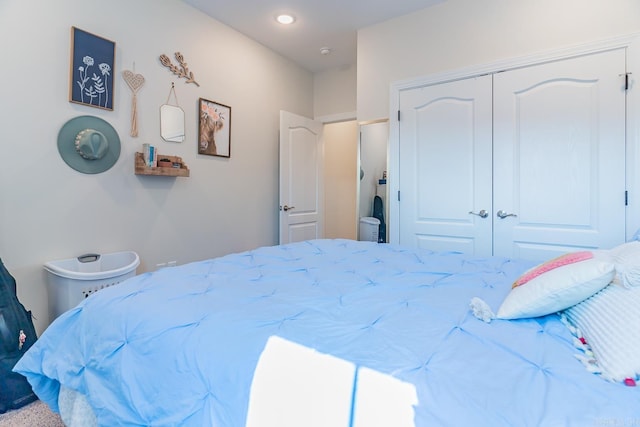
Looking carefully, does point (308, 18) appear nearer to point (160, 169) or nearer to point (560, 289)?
point (160, 169)

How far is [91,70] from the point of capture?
7.73 ft

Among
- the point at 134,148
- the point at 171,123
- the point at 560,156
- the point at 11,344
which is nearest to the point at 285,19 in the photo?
the point at 171,123

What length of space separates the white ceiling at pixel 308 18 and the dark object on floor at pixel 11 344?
Result: 2668 mm

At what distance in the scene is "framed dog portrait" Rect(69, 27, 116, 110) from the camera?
227 cm

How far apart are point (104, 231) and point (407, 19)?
10.5 ft

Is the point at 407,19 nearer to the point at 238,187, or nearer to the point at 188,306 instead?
the point at 238,187

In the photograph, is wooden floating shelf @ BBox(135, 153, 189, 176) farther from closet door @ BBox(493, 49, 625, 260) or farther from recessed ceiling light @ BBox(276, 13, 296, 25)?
closet door @ BBox(493, 49, 625, 260)

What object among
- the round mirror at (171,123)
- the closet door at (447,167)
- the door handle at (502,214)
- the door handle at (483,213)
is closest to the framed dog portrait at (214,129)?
the round mirror at (171,123)

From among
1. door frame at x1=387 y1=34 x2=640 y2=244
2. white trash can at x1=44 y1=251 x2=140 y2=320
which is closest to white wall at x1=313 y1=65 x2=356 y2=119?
door frame at x1=387 y1=34 x2=640 y2=244

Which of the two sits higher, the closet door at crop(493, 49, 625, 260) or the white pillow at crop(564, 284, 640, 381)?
the closet door at crop(493, 49, 625, 260)

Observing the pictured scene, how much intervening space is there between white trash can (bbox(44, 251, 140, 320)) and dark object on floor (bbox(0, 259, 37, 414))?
25cm

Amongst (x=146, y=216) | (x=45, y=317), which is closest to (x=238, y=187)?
(x=146, y=216)

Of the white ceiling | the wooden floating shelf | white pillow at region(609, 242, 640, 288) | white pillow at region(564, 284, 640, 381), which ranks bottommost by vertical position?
white pillow at region(564, 284, 640, 381)

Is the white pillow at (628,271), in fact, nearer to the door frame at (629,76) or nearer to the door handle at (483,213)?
the door frame at (629,76)
